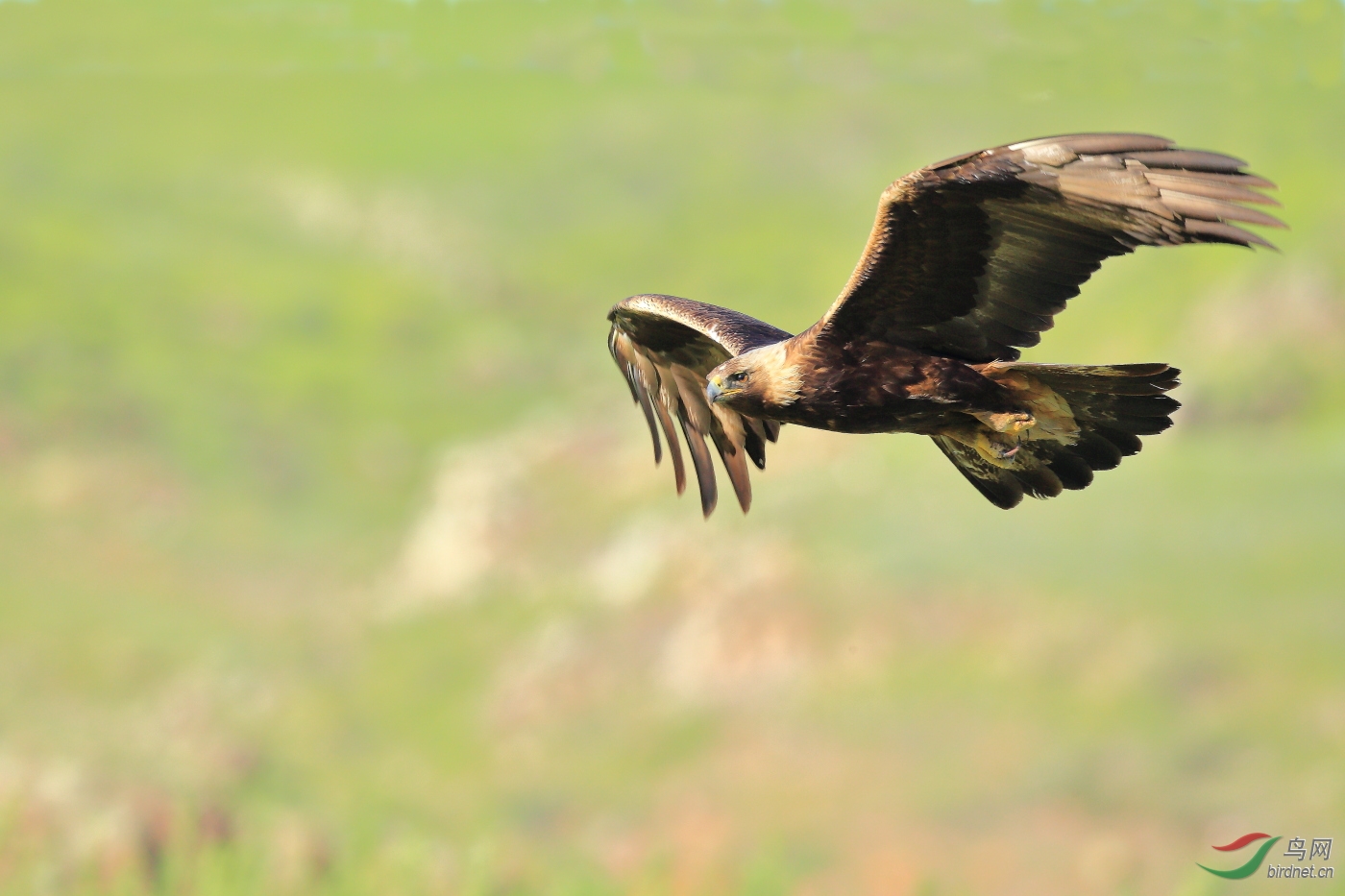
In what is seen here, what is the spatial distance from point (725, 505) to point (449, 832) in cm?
1019

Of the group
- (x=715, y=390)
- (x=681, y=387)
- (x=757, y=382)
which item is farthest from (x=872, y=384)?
(x=681, y=387)

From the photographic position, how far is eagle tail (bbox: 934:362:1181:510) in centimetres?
730

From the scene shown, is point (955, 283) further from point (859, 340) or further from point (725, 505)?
point (725, 505)

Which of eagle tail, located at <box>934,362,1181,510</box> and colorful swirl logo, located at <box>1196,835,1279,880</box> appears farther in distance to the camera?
colorful swirl logo, located at <box>1196,835,1279,880</box>

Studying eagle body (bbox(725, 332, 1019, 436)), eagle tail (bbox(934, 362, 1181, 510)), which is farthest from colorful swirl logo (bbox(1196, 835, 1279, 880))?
eagle body (bbox(725, 332, 1019, 436))

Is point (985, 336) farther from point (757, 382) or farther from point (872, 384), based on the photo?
point (757, 382)

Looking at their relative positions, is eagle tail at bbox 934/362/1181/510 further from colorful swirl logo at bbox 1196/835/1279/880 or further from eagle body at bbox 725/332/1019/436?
colorful swirl logo at bbox 1196/835/1279/880

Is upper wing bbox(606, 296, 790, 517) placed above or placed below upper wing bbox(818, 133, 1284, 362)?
above

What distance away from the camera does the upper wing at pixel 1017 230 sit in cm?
612

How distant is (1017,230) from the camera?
705 centimetres

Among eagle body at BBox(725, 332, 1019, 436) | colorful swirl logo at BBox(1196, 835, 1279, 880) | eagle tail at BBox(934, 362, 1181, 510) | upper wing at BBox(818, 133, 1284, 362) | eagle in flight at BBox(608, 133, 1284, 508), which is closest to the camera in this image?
upper wing at BBox(818, 133, 1284, 362)

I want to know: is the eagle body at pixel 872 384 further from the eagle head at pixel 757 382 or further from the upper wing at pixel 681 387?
the upper wing at pixel 681 387

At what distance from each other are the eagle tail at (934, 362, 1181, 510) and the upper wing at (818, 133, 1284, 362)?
24cm

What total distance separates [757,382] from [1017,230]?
1383 mm
